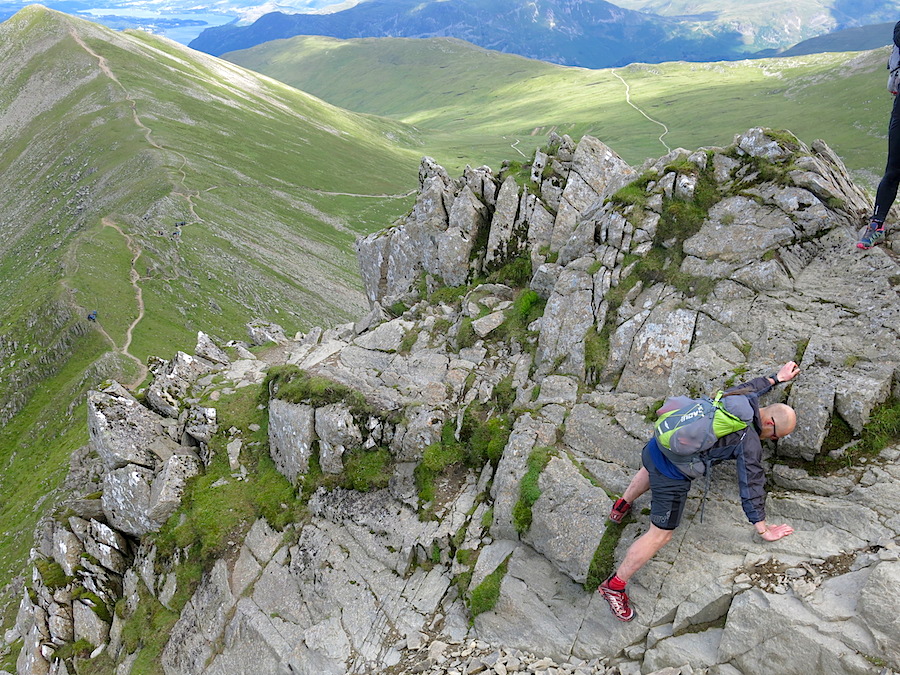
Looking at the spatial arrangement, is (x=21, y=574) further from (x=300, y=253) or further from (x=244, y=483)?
(x=300, y=253)

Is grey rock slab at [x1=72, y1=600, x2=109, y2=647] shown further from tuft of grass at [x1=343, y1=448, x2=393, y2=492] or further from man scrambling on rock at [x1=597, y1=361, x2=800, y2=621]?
man scrambling on rock at [x1=597, y1=361, x2=800, y2=621]

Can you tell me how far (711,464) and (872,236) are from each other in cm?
1069

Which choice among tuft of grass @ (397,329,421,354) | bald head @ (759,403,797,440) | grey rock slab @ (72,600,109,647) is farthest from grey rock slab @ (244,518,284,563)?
bald head @ (759,403,797,440)

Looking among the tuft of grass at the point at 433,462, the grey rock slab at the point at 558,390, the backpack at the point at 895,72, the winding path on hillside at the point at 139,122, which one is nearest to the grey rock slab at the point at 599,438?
the grey rock slab at the point at 558,390

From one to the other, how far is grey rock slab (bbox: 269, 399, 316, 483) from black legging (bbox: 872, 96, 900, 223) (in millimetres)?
23496

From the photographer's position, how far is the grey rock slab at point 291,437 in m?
23.3

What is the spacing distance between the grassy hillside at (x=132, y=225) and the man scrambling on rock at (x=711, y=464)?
44.4 m

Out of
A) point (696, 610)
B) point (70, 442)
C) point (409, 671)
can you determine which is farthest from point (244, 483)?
point (70, 442)

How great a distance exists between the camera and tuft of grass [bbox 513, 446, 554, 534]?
16297 mm

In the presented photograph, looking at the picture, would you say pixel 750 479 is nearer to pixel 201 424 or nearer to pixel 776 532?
pixel 776 532

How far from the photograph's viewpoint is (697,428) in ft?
39.1

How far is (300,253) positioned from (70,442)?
65.3m

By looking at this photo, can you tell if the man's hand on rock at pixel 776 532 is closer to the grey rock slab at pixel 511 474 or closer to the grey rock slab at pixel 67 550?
the grey rock slab at pixel 511 474

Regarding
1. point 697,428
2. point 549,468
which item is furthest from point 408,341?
point 697,428
